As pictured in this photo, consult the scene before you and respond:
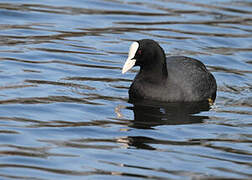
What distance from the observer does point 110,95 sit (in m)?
9.69

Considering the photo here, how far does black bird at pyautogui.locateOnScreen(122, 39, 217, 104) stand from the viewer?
9.57 meters

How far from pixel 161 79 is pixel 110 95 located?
700 mm

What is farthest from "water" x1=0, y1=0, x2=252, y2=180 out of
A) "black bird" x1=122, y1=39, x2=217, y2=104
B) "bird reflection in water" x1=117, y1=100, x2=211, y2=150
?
"black bird" x1=122, y1=39, x2=217, y2=104

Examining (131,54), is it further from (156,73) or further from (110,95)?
(110,95)

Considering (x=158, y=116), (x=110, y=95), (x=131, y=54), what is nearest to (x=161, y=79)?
(x=131, y=54)

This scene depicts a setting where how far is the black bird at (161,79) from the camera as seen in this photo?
9570mm

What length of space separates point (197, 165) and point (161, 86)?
2849mm

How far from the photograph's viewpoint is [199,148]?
7488 millimetres

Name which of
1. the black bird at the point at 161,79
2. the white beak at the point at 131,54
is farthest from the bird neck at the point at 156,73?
the white beak at the point at 131,54

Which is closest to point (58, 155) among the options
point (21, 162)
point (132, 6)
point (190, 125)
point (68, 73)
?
point (21, 162)

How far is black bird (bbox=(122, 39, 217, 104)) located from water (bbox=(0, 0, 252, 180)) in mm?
282

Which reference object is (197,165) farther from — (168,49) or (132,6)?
(132,6)

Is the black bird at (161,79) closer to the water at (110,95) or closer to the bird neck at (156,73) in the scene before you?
the bird neck at (156,73)

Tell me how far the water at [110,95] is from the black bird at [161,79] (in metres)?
0.28
